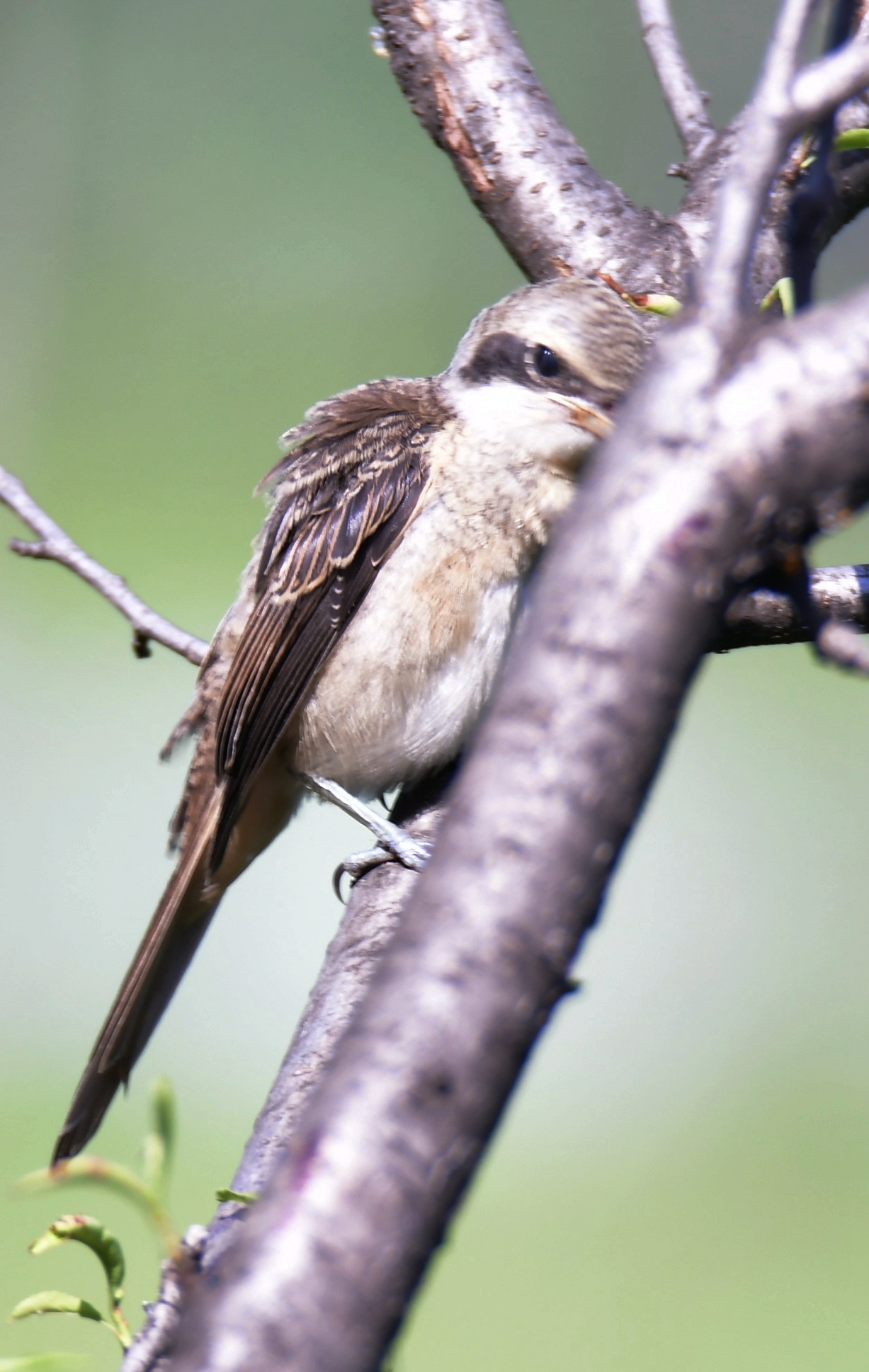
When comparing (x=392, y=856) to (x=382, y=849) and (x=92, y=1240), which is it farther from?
(x=92, y=1240)

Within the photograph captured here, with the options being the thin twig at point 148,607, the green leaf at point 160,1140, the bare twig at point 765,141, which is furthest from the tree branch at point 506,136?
the green leaf at point 160,1140

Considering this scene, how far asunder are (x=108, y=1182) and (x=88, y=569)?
880 mm

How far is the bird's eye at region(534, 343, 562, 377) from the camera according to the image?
3.53ft

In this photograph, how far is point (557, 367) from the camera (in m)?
1.08

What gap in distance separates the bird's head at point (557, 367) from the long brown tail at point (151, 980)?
49 cm

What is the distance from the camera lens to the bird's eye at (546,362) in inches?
42.4

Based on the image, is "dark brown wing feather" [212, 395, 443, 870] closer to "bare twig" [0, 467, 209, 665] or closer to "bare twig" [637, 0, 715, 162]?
"bare twig" [0, 467, 209, 665]

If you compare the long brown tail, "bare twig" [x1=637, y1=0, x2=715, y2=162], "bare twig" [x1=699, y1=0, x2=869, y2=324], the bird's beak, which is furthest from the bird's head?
"bare twig" [x1=699, y1=0, x2=869, y2=324]

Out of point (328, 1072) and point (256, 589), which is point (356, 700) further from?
point (328, 1072)

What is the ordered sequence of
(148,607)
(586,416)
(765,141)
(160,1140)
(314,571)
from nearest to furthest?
(765,141) < (160,1140) < (586,416) < (314,571) < (148,607)

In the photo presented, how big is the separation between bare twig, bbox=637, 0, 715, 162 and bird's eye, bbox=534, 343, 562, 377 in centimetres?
36

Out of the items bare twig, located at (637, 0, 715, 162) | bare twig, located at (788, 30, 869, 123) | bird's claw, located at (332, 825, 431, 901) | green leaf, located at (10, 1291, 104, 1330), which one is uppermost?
bare twig, located at (637, 0, 715, 162)

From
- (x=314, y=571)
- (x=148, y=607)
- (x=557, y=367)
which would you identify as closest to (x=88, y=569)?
(x=148, y=607)

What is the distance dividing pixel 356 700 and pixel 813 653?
75cm
